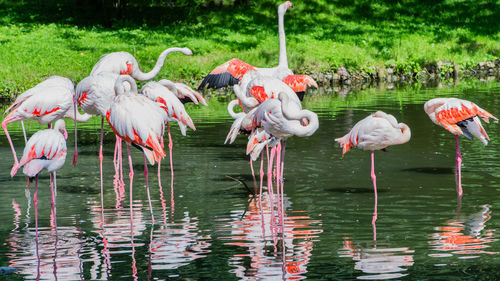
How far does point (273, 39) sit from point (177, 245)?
1586 cm

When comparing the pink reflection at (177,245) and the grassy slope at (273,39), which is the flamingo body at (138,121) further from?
the grassy slope at (273,39)

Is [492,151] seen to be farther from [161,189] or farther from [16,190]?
[16,190]

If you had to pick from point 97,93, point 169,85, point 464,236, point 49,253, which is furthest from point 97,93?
point 464,236

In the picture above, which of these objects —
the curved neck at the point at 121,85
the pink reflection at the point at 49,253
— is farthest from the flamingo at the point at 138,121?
the pink reflection at the point at 49,253

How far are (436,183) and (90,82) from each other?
3888mm

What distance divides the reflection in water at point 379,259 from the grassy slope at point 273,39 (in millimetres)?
12388

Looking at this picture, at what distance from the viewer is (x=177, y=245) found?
640cm

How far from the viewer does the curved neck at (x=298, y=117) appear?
22.9ft

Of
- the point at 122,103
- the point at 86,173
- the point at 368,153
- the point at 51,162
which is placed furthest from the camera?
the point at 368,153

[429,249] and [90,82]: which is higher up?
[90,82]

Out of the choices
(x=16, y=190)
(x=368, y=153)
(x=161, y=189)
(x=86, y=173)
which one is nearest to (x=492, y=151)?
(x=368, y=153)

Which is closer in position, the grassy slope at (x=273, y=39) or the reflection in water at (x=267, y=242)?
the reflection in water at (x=267, y=242)

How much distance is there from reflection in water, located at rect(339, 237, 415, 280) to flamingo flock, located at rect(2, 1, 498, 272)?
77 cm

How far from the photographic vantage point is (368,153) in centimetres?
1057
